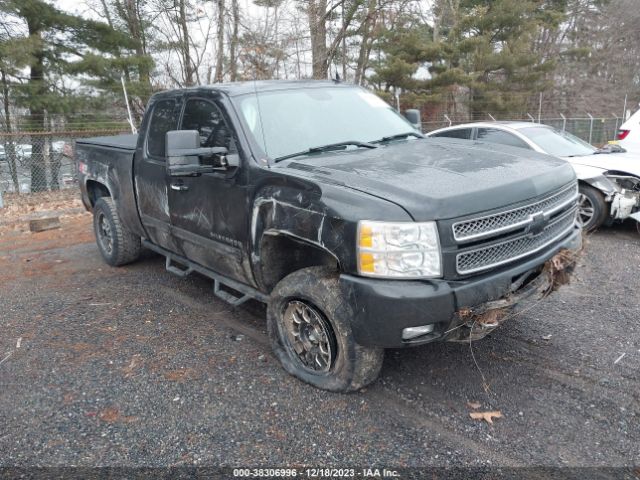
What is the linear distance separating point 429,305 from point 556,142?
239 inches

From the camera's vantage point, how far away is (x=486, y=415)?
3029 mm

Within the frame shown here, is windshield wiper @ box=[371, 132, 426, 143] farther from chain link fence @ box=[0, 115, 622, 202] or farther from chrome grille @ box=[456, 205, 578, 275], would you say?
chain link fence @ box=[0, 115, 622, 202]

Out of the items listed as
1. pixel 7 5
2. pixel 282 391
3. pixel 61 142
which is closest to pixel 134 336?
pixel 282 391

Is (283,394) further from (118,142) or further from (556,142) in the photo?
(556,142)

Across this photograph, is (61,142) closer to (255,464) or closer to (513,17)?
(255,464)

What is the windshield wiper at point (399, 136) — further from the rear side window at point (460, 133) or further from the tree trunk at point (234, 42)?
the tree trunk at point (234, 42)

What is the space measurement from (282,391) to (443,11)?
23150 mm

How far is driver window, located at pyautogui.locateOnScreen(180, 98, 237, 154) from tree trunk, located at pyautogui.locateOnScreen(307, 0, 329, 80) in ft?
46.7

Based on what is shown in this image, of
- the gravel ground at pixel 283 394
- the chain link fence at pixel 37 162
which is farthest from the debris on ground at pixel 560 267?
the chain link fence at pixel 37 162

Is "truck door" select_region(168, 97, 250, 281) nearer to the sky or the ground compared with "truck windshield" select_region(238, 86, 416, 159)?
nearer to the ground

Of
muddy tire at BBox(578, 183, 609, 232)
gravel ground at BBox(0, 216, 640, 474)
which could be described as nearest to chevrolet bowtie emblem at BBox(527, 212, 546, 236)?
gravel ground at BBox(0, 216, 640, 474)

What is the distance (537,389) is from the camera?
3.27 m

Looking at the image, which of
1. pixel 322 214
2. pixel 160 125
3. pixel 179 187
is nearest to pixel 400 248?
pixel 322 214

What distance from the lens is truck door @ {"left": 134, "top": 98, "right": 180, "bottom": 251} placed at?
4.57 metres
